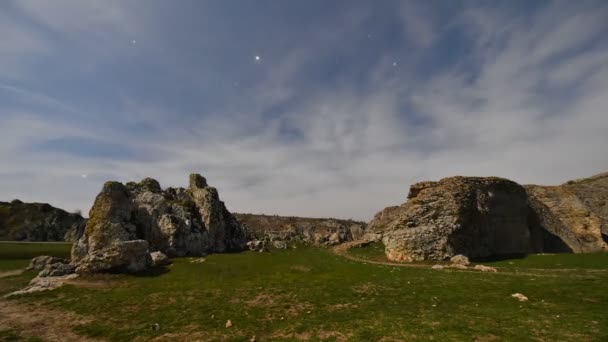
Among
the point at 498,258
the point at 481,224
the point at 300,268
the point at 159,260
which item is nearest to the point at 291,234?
the point at 159,260

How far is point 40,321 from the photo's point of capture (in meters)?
19.4

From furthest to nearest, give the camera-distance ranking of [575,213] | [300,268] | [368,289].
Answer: [575,213] → [300,268] → [368,289]

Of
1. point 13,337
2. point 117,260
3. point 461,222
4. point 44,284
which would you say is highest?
point 461,222

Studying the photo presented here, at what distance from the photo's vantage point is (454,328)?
579 inches

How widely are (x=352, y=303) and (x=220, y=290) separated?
1172 centimetres

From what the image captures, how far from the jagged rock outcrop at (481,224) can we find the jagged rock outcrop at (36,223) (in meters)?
108

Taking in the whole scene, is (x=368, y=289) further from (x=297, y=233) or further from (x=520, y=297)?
(x=297, y=233)

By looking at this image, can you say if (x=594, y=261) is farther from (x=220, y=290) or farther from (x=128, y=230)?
(x=128, y=230)

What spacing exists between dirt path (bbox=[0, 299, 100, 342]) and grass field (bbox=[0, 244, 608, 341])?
8.4 inches

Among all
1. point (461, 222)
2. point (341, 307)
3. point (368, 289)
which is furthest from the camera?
point (461, 222)

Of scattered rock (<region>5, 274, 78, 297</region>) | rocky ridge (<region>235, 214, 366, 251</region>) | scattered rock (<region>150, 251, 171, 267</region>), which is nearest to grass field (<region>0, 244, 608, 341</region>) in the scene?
scattered rock (<region>5, 274, 78, 297</region>)

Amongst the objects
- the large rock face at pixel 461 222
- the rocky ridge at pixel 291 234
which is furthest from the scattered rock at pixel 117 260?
the large rock face at pixel 461 222

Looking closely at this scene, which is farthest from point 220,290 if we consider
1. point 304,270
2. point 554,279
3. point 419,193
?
point 419,193

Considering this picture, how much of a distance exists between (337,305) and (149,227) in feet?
143
